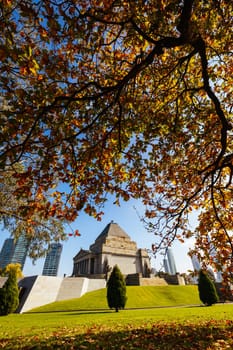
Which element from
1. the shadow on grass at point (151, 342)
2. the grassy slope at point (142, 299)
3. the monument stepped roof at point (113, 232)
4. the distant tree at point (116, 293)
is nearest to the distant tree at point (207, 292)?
the grassy slope at point (142, 299)

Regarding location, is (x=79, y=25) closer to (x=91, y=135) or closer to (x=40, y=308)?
(x=91, y=135)

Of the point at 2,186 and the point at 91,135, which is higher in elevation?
the point at 2,186

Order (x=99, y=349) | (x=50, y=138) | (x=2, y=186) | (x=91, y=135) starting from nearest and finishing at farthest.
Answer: (x=99, y=349), (x=50, y=138), (x=91, y=135), (x=2, y=186)

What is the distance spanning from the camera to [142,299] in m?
24.5

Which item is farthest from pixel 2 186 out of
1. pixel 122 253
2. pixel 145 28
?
pixel 122 253

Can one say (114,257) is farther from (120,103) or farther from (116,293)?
(120,103)

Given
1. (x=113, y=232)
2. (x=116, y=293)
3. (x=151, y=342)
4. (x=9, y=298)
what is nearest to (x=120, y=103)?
(x=151, y=342)

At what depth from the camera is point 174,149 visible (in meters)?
7.27

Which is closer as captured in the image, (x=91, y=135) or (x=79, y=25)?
(x=79, y=25)

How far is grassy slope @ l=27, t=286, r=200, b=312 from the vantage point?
21.2 meters

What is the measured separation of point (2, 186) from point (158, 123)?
31.9ft

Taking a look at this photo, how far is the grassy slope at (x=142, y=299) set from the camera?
69.4ft

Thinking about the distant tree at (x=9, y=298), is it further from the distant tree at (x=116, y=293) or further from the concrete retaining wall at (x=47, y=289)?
the distant tree at (x=116, y=293)

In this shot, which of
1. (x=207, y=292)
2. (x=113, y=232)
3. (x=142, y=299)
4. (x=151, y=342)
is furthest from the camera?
(x=113, y=232)
